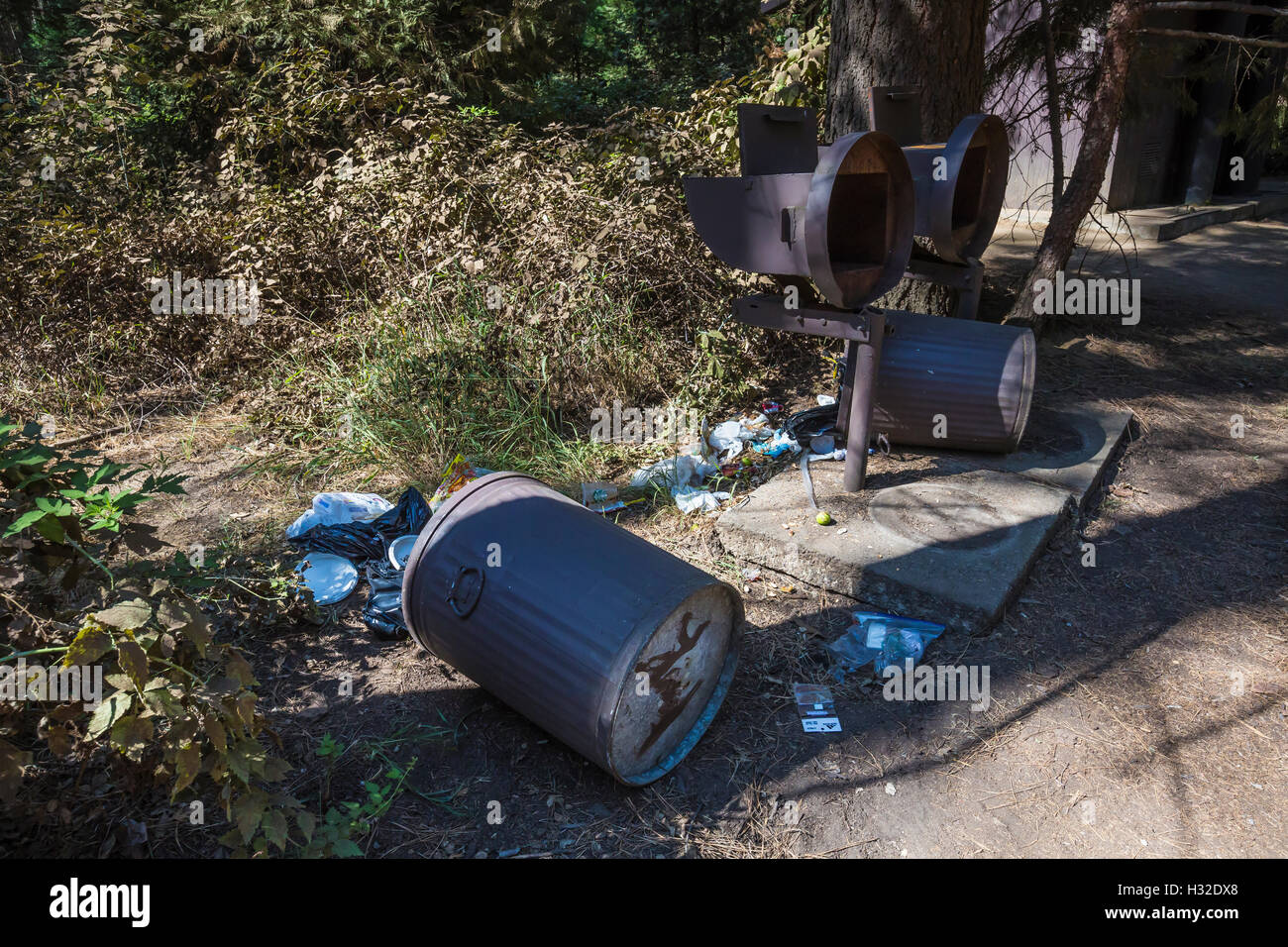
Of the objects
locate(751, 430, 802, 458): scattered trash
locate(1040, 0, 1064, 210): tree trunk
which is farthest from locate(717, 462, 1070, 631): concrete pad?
locate(1040, 0, 1064, 210): tree trunk

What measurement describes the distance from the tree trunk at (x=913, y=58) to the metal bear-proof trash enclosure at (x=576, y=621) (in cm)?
371

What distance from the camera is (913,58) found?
5152mm

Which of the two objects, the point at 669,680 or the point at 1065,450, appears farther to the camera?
the point at 1065,450

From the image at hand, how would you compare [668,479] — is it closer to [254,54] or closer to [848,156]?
[848,156]

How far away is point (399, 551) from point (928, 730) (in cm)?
226

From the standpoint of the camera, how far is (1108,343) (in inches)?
237

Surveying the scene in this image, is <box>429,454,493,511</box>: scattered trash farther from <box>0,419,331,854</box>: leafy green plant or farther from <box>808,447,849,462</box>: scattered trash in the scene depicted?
<box>808,447,849,462</box>: scattered trash

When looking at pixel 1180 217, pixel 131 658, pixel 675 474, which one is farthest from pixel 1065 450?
pixel 1180 217

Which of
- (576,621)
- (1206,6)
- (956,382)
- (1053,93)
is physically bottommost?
(576,621)

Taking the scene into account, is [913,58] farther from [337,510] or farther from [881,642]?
[337,510]

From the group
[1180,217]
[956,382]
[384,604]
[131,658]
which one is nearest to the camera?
[131,658]

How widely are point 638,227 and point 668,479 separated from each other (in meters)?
1.84

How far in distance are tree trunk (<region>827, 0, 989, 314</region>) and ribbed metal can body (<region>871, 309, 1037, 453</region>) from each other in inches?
55.7
